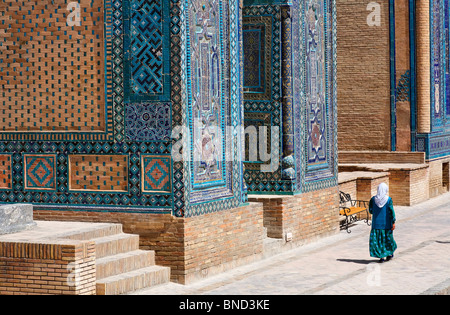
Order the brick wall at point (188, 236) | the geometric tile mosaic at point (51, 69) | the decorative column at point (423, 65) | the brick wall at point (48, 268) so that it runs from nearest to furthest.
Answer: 1. the brick wall at point (48, 268)
2. the brick wall at point (188, 236)
3. the geometric tile mosaic at point (51, 69)
4. the decorative column at point (423, 65)

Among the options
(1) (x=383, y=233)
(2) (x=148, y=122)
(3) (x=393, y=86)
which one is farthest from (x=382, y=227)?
(3) (x=393, y=86)

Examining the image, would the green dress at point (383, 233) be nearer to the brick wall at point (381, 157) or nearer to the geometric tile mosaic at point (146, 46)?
the geometric tile mosaic at point (146, 46)

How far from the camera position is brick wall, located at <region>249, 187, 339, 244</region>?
46.2 ft

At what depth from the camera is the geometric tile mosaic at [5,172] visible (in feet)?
40.6

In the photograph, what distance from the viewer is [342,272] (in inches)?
467

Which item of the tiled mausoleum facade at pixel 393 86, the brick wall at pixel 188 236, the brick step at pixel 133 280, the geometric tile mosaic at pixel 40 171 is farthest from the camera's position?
the tiled mausoleum facade at pixel 393 86

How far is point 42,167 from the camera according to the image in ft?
39.8

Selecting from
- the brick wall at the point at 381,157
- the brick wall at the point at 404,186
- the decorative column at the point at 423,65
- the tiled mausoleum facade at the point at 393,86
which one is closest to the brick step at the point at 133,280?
the brick wall at the point at 404,186

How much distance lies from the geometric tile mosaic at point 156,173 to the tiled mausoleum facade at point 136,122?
1cm

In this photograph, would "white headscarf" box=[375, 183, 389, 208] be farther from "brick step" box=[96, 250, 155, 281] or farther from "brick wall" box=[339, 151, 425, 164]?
"brick wall" box=[339, 151, 425, 164]

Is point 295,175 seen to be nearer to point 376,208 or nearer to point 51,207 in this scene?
point 376,208

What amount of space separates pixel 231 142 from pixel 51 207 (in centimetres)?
244

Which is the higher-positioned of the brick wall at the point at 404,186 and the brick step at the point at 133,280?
the brick wall at the point at 404,186
